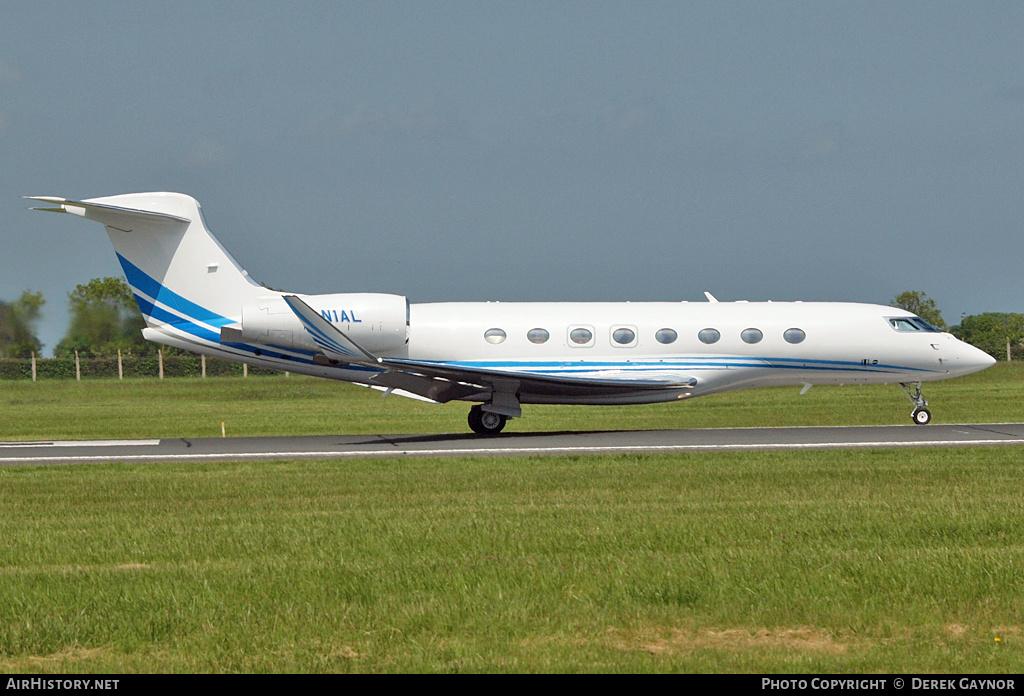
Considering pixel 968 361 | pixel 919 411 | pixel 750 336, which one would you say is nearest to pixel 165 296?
pixel 750 336

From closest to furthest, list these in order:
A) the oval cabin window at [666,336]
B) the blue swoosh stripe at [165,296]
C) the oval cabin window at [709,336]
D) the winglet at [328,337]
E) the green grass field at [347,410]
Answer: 1. the winglet at [328,337]
2. the blue swoosh stripe at [165,296]
3. the oval cabin window at [666,336]
4. the oval cabin window at [709,336]
5. the green grass field at [347,410]

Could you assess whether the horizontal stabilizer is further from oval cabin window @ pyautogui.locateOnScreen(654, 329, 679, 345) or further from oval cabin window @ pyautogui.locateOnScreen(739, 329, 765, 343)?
oval cabin window @ pyautogui.locateOnScreen(739, 329, 765, 343)

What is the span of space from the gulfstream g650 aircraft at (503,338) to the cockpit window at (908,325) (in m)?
0.06

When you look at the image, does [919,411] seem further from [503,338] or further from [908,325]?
→ [503,338]

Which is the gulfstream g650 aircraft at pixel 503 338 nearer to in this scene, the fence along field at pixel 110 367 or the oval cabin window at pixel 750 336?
the oval cabin window at pixel 750 336

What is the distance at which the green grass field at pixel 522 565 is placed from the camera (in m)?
7.09

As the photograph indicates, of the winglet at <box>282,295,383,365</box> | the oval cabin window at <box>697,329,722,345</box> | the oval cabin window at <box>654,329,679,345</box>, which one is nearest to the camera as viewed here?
the winglet at <box>282,295,383,365</box>

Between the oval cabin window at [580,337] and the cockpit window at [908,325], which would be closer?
the oval cabin window at [580,337]

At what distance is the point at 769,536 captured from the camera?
34.9ft

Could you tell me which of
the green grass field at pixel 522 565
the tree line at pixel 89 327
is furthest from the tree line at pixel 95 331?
the green grass field at pixel 522 565

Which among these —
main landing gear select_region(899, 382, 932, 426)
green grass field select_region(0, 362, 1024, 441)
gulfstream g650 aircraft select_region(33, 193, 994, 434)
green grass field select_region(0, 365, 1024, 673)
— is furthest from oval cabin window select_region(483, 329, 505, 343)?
main landing gear select_region(899, 382, 932, 426)

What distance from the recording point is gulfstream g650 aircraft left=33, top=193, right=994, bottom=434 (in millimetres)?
24203

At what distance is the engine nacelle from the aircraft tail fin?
1047 millimetres

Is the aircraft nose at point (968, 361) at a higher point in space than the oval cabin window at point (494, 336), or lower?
lower
